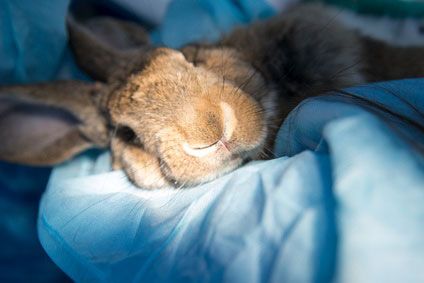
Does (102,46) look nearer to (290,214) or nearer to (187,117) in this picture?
(187,117)

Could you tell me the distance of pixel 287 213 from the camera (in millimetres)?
777

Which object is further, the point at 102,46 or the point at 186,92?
the point at 102,46

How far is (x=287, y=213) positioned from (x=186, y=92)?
423mm

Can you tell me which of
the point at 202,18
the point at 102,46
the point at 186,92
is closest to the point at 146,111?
the point at 186,92

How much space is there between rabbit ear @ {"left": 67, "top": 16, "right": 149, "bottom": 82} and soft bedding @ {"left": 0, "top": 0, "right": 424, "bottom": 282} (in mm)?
354

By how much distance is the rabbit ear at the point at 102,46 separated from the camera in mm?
Answer: 1501

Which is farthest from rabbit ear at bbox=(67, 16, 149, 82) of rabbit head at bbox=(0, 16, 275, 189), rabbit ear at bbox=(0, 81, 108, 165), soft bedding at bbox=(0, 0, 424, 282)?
soft bedding at bbox=(0, 0, 424, 282)

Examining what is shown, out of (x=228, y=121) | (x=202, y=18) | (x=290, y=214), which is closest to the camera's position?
(x=290, y=214)

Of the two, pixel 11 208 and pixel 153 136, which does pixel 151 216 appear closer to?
pixel 153 136

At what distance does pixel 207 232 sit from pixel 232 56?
63 cm

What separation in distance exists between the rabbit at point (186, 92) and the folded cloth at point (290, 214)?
0.07m

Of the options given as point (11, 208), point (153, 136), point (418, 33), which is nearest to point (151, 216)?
point (153, 136)

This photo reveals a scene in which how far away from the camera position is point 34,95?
1.33 m

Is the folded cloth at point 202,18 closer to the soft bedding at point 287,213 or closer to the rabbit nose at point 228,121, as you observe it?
the soft bedding at point 287,213
